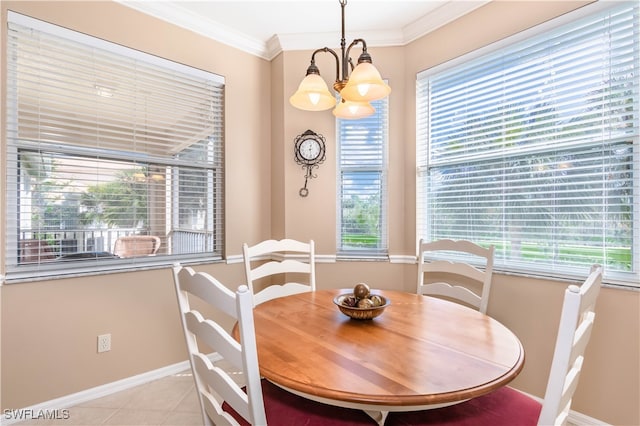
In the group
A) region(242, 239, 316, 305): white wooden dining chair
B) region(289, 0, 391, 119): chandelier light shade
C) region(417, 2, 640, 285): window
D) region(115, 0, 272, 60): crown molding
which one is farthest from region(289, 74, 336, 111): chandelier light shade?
region(115, 0, 272, 60): crown molding

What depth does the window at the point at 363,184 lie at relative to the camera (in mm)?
2770

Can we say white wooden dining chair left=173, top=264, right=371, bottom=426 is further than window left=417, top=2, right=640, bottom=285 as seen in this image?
No

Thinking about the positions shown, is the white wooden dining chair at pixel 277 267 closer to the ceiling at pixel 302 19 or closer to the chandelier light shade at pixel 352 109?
the chandelier light shade at pixel 352 109

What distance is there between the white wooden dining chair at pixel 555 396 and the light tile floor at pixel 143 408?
150 cm

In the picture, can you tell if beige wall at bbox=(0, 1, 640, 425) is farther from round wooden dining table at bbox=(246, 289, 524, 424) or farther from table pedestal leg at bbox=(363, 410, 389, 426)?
table pedestal leg at bbox=(363, 410, 389, 426)

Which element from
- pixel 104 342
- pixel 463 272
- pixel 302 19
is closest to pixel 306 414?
pixel 463 272

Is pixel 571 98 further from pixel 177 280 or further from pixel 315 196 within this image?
pixel 177 280

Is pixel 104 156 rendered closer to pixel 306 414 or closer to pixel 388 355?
pixel 306 414

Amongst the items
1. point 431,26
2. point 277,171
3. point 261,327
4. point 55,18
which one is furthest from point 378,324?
point 55,18

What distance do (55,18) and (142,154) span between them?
0.94 meters

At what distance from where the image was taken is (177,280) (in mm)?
1062

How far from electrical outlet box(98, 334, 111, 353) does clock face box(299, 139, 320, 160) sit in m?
2.01

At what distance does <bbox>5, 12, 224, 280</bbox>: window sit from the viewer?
1893mm

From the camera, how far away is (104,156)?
7.13 ft
